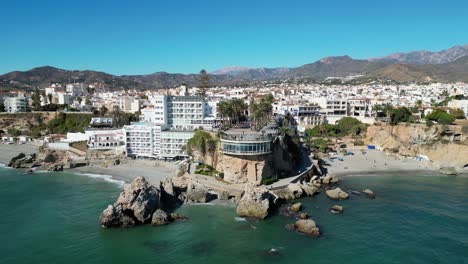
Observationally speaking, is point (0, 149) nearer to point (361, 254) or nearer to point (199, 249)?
point (199, 249)

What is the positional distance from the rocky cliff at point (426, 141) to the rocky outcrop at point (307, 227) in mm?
33209

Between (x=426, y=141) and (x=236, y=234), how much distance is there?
42.9 metres

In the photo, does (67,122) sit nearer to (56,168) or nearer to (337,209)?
(56,168)

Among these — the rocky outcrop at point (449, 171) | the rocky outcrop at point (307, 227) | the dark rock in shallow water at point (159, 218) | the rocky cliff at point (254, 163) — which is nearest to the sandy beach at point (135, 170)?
the rocky cliff at point (254, 163)

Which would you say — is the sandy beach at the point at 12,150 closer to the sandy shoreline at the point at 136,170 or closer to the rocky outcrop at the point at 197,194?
the sandy shoreline at the point at 136,170

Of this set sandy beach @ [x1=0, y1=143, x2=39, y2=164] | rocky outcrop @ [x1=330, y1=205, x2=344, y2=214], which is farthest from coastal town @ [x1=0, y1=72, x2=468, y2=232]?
rocky outcrop @ [x1=330, y1=205, x2=344, y2=214]

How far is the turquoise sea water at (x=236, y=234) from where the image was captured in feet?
85.6

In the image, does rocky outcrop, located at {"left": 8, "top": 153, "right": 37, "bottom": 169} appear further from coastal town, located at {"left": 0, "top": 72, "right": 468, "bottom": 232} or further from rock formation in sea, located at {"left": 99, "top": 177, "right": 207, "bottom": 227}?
rock formation in sea, located at {"left": 99, "top": 177, "right": 207, "bottom": 227}

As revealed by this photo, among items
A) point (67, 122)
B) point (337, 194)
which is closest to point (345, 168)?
point (337, 194)

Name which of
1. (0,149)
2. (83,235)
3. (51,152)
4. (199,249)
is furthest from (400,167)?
(0,149)

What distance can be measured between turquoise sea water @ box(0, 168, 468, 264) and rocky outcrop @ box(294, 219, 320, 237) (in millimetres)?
740

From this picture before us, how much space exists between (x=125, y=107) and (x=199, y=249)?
70196 mm

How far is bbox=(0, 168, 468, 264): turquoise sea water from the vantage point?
85.6ft

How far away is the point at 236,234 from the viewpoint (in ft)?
97.5
